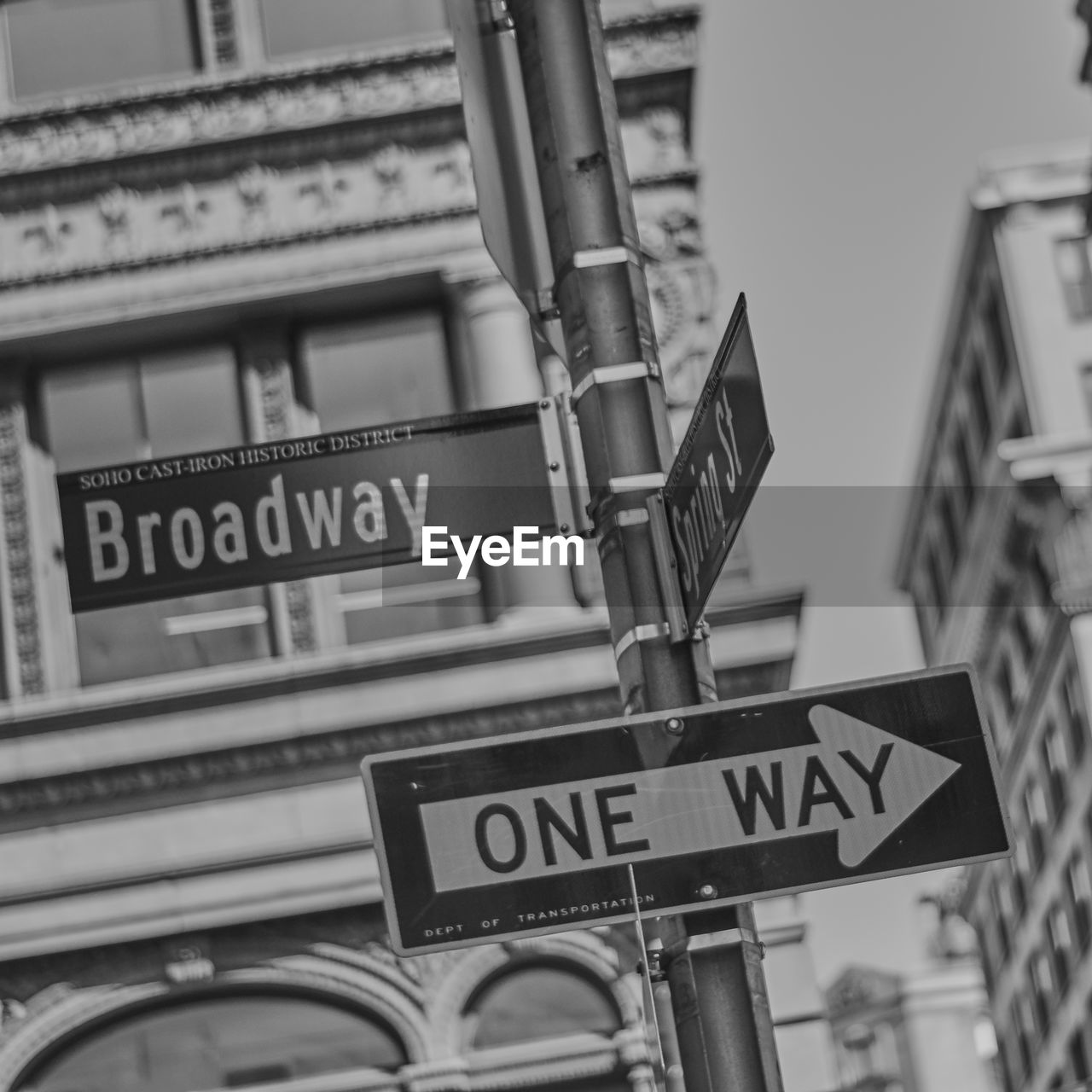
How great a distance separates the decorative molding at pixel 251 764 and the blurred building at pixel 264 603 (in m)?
0.02

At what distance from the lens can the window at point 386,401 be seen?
46.0 ft

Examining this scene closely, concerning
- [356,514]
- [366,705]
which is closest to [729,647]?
[366,705]

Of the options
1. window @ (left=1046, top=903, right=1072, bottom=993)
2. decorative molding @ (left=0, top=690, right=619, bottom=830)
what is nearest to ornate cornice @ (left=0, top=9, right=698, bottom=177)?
decorative molding @ (left=0, top=690, right=619, bottom=830)

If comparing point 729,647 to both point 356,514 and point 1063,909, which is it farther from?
point 1063,909

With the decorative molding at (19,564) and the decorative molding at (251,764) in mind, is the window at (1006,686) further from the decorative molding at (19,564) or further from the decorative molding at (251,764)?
the decorative molding at (19,564)

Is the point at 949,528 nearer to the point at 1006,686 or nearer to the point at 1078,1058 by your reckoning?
the point at 1006,686

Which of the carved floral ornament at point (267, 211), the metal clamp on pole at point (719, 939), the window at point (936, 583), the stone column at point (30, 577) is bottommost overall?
the metal clamp on pole at point (719, 939)

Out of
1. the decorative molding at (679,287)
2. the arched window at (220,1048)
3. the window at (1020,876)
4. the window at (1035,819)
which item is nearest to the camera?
Result: the arched window at (220,1048)

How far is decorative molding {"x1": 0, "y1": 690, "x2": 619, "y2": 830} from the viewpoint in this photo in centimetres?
1299

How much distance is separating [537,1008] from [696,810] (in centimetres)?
890

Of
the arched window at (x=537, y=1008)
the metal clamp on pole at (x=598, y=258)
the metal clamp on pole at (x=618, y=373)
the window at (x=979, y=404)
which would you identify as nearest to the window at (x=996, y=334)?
the window at (x=979, y=404)

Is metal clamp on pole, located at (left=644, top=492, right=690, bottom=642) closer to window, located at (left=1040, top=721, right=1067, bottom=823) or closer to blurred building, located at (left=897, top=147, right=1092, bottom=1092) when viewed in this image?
blurred building, located at (left=897, top=147, right=1092, bottom=1092)

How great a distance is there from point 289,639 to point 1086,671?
45140mm

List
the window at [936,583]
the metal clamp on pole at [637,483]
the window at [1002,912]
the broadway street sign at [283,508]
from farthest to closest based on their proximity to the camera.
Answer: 1. the window at [936,583]
2. the window at [1002,912]
3. the broadway street sign at [283,508]
4. the metal clamp on pole at [637,483]
